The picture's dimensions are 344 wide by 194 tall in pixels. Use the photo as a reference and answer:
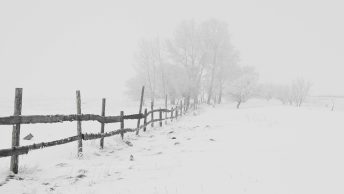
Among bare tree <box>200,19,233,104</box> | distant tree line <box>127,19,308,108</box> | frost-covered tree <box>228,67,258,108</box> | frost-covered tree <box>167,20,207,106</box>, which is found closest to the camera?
frost-covered tree <box>167,20,207,106</box>

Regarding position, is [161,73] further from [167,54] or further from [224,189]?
[224,189]

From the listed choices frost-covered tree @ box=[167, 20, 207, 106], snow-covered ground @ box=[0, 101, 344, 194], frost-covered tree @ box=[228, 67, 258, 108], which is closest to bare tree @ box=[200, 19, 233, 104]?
frost-covered tree @ box=[167, 20, 207, 106]

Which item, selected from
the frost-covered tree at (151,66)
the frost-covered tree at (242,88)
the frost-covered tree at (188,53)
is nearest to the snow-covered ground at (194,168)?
the frost-covered tree at (188,53)

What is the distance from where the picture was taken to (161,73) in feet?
149

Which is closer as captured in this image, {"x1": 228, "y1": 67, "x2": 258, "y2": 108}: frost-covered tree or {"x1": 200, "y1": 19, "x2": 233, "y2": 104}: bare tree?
{"x1": 200, "y1": 19, "x2": 233, "y2": 104}: bare tree

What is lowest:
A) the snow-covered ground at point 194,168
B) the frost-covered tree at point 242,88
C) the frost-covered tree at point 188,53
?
the snow-covered ground at point 194,168

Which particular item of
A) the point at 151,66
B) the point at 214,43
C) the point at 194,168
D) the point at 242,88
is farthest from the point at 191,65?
the point at 194,168

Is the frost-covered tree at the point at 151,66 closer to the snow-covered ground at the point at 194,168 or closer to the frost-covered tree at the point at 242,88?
the frost-covered tree at the point at 242,88

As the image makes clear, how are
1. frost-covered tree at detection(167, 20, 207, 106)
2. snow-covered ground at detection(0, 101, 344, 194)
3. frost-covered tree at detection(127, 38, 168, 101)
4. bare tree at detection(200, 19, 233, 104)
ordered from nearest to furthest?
snow-covered ground at detection(0, 101, 344, 194)
frost-covered tree at detection(167, 20, 207, 106)
bare tree at detection(200, 19, 233, 104)
frost-covered tree at detection(127, 38, 168, 101)

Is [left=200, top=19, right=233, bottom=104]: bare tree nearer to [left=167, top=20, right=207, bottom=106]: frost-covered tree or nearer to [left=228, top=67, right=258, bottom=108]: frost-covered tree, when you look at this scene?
[left=167, top=20, right=207, bottom=106]: frost-covered tree

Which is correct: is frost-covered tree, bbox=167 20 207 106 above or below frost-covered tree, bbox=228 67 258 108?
above

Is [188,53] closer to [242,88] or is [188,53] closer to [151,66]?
[151,66]

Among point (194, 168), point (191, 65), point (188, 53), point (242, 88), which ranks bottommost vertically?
point (194, 168)

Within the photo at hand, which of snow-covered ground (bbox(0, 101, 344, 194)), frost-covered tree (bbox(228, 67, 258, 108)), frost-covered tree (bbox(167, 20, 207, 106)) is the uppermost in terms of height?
frost-covered tree (bbox(167, 20, 207, 106))
